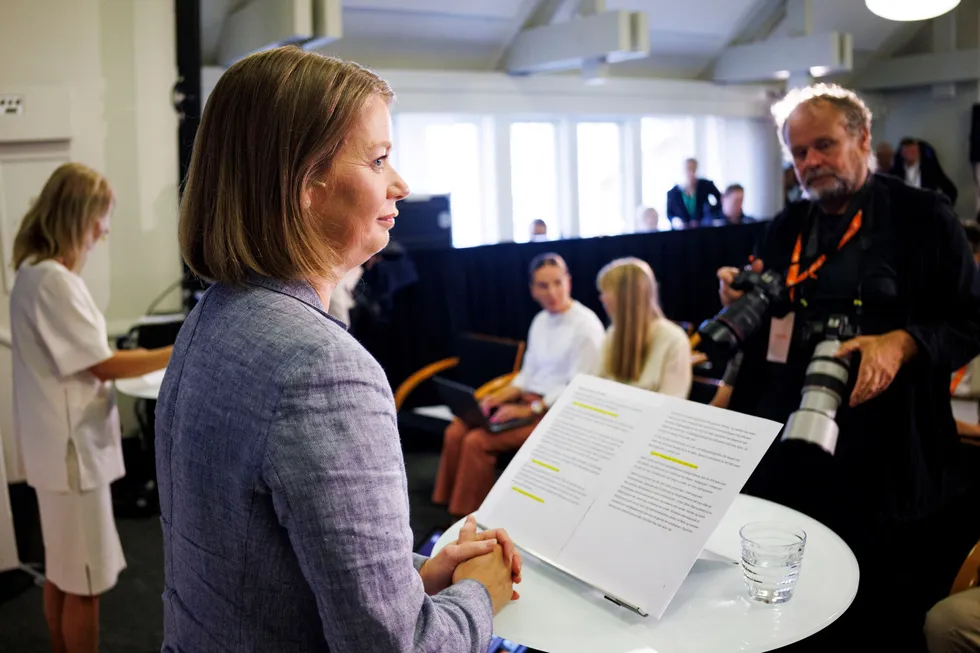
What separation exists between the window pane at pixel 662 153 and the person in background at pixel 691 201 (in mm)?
281

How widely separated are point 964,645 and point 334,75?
5.39 feet

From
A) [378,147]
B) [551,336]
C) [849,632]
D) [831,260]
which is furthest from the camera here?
[551,336]

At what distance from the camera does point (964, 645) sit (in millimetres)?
1776

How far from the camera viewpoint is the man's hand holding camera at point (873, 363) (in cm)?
179

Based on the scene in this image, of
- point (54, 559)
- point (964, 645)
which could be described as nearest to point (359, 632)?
point (964, 645)

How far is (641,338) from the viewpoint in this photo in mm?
3711

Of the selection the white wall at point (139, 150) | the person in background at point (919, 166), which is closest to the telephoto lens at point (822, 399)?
the white wall at point (139, 150)

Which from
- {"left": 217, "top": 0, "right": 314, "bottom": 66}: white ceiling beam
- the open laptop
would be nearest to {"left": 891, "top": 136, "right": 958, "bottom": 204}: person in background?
{"left": 217, "top": 0, "right": 314, "bottom": 66}: white ceiling beam

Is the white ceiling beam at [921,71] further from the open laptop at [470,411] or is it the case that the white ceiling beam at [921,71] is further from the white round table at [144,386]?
the white round table at [144,386]

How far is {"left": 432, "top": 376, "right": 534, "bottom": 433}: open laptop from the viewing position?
392 centimetres

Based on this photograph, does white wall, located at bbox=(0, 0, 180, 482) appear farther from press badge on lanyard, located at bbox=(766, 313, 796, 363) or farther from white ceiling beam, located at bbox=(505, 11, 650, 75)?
press badge on lanyard, located at bbox=(766, 313, 796, 363)

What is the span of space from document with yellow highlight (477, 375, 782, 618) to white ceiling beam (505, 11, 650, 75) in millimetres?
5878

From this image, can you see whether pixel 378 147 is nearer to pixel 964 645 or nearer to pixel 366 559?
pixel 366 559

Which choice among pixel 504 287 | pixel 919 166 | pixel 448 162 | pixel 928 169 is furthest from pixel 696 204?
pixel 928 169
